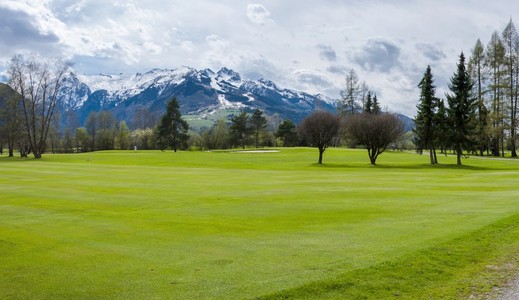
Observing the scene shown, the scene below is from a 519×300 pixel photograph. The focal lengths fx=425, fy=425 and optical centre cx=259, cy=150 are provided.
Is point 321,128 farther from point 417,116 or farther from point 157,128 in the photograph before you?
point 157,128

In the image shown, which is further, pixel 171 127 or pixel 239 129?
pixel 239 129

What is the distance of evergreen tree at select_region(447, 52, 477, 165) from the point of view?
2564 inches

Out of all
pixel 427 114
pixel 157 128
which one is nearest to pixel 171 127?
pixel 157 128

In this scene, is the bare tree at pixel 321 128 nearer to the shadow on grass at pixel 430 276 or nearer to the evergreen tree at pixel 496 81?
the evergreen tree at pixel 496 81

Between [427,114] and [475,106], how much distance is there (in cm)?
794

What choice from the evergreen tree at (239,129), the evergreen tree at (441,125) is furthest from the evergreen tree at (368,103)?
the evergreen tree at (441,125)

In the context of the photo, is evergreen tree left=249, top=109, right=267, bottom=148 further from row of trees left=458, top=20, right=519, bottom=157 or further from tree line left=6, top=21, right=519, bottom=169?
row of trees left=458, top=20, right=519, bottom=157

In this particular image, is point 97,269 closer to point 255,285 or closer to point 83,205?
point 255,285

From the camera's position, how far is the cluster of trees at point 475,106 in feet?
215

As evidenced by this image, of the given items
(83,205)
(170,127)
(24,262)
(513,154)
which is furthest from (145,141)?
(24,262)

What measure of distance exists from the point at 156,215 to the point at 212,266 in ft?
26.9

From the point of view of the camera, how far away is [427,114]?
6725 cm

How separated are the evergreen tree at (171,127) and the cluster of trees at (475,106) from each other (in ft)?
232

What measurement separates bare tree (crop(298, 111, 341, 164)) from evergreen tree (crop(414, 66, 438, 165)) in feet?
42.8
